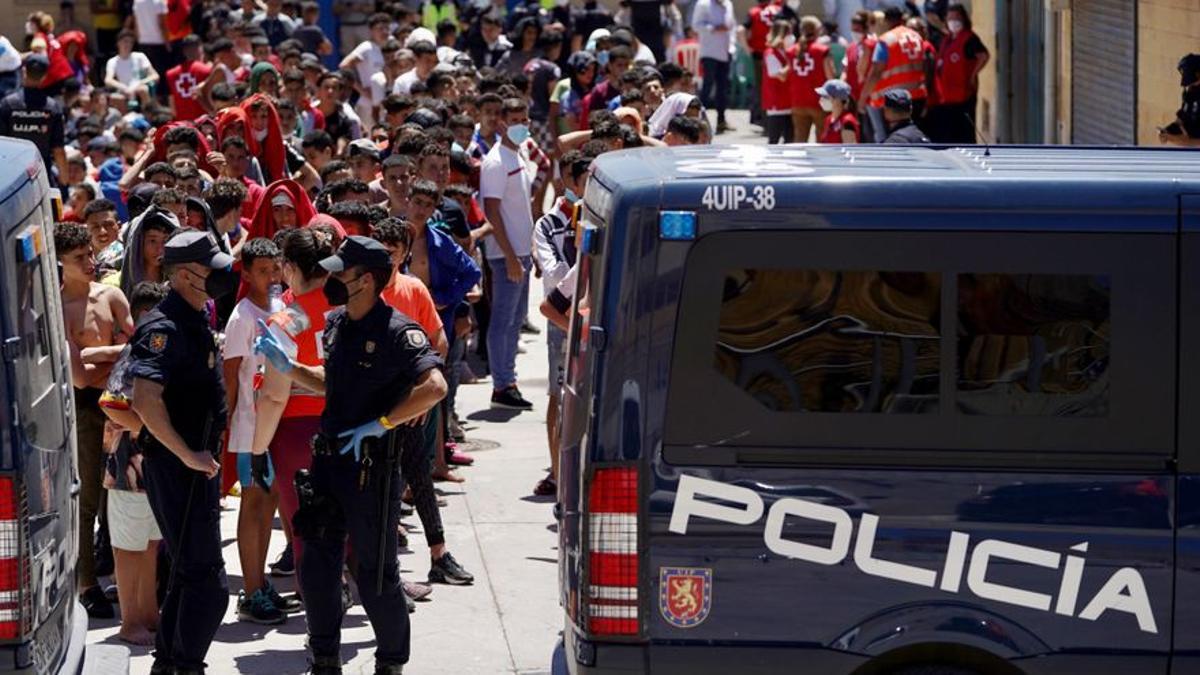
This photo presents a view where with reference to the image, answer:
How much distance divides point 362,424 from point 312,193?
647 centimetres

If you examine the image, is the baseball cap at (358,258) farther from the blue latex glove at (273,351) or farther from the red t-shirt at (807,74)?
the red t-shirt at (807,74)

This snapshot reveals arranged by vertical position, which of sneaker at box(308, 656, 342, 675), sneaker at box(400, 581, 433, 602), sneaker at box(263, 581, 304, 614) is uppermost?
sneaker at box(308, 656, 342, 675)

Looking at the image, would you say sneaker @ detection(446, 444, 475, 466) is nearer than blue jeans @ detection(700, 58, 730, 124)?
Yes

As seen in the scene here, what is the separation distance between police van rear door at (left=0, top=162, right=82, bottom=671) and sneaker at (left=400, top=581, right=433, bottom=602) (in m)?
2.49

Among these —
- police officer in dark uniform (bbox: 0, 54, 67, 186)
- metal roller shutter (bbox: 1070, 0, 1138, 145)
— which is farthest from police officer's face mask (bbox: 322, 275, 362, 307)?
police officer in dark uniform (bbox: 0, 54, 67, 186)

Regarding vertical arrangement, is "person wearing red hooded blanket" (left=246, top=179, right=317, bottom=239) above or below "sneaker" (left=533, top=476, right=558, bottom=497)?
above

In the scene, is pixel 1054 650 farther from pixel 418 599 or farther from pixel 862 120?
pixel 862 120

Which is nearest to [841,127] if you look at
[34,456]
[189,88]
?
[189,88]

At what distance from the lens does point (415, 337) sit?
766cm

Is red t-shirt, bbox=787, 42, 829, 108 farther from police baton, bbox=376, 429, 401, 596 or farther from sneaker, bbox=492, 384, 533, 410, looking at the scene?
police baton, bbox=376, 429, 401, 596

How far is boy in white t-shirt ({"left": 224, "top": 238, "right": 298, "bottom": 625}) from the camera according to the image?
8852mm

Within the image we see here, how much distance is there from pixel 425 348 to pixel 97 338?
6.15 feet

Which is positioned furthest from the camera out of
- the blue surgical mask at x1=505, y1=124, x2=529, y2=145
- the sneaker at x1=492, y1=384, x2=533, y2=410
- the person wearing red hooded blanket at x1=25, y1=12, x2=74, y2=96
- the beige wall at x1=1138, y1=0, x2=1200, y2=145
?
the person wearing red hooded blanket at x1=25, y1=12, x2=74, y2=96

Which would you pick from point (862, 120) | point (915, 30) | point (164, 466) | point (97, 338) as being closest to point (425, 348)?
point (164, 466)
